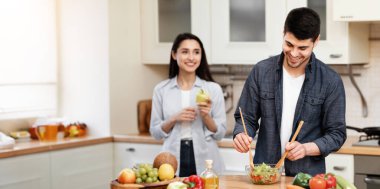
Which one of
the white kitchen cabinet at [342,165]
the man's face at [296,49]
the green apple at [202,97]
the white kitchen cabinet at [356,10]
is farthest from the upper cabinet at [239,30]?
the man's face at [296,49]

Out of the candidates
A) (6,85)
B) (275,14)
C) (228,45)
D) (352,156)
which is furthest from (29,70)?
(352,156)

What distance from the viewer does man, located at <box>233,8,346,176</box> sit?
3123 mm

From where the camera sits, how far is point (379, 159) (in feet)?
13.6

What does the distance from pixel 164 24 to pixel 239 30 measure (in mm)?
611

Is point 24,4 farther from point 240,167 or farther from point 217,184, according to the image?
point 217,184

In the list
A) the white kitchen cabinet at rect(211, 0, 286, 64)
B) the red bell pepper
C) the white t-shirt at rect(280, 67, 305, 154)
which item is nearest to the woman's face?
the white kitchen cabinet at rect(211, 0, 286, 64)

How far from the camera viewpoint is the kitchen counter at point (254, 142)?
13.8 ft

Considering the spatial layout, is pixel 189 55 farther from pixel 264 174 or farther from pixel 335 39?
pixel 264 174

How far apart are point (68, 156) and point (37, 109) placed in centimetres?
49

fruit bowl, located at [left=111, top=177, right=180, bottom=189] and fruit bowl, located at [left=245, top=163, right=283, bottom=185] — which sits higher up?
fruit bowl, located at [left=245, top=163, right=283, bottom=185]

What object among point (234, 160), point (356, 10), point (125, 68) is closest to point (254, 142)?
point (234, 160)

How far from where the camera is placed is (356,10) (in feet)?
14.2

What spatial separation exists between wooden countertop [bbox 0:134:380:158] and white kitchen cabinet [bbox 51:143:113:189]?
4cm

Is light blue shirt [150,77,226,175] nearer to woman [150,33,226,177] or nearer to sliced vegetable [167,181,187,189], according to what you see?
woman [150,33,226,177]
